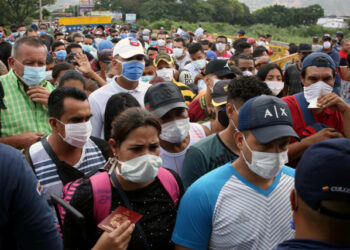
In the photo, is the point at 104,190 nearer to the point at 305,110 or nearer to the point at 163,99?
A: the point at 163,99

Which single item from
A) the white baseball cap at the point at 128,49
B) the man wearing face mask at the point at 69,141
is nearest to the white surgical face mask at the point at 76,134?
the man wearing face mask at the point at 69,141

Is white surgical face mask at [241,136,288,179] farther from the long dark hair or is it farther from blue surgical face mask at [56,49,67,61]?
blue surgical face mask at [56,49,67,61]

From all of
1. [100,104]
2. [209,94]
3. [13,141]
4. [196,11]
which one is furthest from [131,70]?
[196,11]

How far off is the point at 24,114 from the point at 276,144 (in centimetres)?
274

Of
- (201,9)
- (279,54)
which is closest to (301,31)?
(201,9)

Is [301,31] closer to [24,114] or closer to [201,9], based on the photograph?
[201,9]

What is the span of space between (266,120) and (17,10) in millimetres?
48818

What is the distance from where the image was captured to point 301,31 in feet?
156

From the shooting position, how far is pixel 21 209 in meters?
1.74

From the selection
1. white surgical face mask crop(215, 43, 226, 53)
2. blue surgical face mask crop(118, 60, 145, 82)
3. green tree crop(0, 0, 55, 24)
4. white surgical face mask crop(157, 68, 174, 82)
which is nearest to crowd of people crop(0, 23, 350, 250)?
blue surgical face mask crop(118, 60, 145, 82)

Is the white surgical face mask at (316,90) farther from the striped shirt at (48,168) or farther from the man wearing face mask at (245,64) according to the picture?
the man wearing face mask at (245,64)

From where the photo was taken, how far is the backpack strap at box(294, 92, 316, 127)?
11.3 ft

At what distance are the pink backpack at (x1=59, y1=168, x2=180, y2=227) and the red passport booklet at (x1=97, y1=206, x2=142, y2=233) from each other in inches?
6.2

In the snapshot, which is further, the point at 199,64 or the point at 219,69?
the point at 199,64
